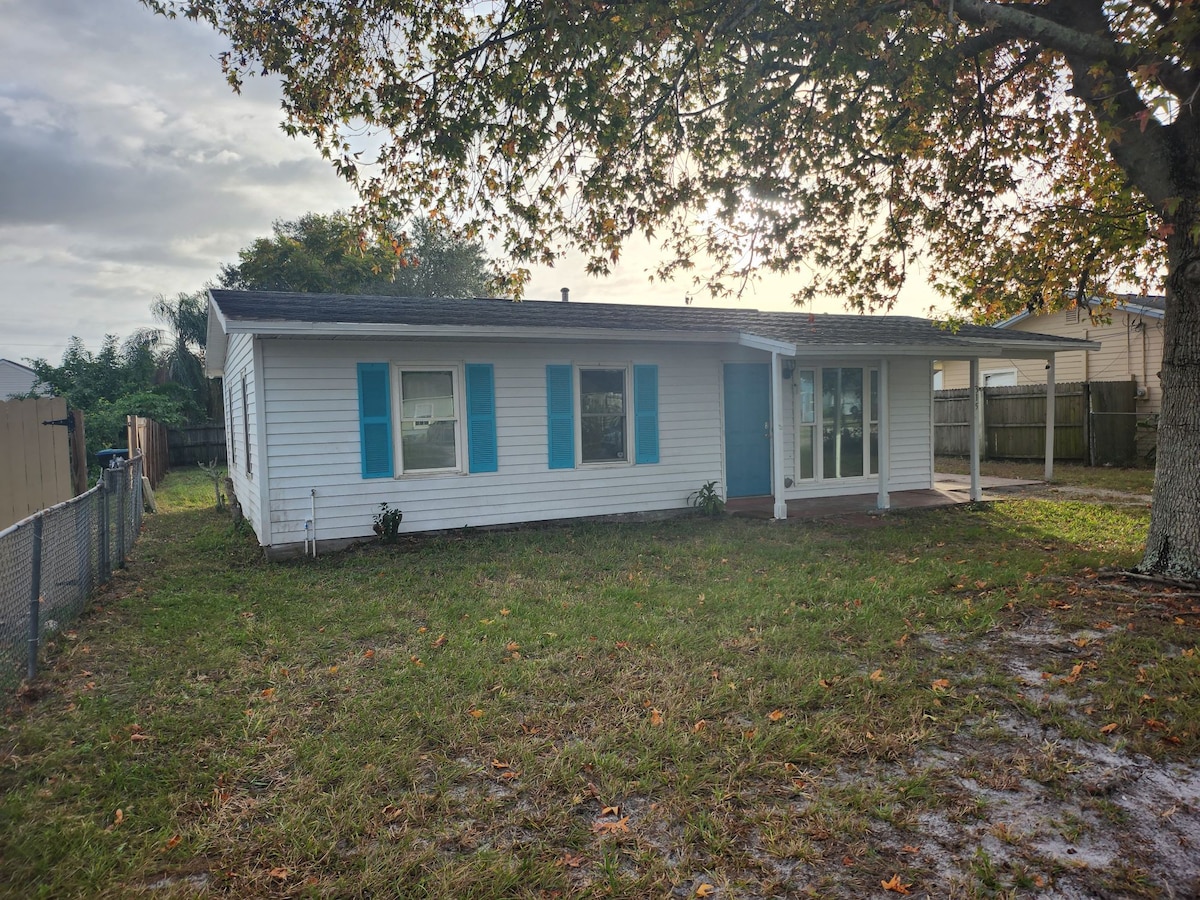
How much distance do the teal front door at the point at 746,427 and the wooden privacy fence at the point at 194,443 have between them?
16.5m

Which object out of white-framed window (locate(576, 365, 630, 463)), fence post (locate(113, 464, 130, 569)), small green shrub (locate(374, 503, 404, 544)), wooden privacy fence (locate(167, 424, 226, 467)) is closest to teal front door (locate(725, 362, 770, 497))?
white-framed window (locate(576, 365, 630, 463))

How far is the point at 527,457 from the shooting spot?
9.08m

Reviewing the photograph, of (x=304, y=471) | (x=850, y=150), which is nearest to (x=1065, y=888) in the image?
(x=850, y=150)

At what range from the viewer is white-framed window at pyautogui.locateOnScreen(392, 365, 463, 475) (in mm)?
8453

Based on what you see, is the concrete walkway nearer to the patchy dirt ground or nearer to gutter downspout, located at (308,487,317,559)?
Answer: gutter downspout, located at (308,487,317,559)

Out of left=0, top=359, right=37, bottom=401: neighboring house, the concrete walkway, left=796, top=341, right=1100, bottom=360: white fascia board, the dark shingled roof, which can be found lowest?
the concrete walkway

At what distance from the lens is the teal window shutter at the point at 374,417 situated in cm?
816

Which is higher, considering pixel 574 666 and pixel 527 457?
pixel 527 457

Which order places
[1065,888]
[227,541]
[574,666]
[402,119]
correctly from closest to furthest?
[1065,888] < [574,666] < [402,119] < [227,541]

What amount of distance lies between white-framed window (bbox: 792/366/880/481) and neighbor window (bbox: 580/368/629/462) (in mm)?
2951

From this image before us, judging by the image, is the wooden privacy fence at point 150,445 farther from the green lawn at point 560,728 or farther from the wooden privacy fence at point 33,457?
the green lawn at point 560,728

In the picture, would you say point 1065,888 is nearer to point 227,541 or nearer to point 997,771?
point 997,771

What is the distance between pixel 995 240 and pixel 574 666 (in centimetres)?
712

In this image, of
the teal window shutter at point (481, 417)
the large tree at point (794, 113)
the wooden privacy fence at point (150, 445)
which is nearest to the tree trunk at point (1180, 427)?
the large tree at point (794, 113)
